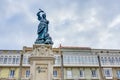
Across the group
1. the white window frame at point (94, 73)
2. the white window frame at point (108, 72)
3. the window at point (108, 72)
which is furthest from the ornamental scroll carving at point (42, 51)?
the window at point (108, 72)

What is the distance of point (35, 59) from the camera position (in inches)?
495

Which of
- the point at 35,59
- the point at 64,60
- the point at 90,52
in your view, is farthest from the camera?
the point at 90,52

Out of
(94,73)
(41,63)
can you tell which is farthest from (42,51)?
(94,73)

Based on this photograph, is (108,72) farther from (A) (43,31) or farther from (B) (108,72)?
(A) (43,31)

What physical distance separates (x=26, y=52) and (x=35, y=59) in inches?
1134

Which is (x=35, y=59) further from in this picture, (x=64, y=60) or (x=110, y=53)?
(x=110, y=53)

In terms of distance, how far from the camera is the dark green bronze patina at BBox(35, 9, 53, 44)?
13.7 meters

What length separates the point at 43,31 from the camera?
47.0ft

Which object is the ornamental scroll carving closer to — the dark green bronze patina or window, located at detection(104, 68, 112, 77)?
the dark green bronze patina

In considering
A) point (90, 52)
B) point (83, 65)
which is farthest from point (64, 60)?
point (90, 52)

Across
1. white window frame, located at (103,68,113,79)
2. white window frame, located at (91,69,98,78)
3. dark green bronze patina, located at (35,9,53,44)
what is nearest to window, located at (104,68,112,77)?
white window frame, located at (103,68,113,79)

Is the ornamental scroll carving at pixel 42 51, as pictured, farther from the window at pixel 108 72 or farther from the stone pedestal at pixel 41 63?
the window at pixel 108 72

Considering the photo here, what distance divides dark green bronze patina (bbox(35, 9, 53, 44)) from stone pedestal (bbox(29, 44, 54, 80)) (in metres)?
0.67

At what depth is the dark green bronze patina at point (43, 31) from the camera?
13.7 metres
